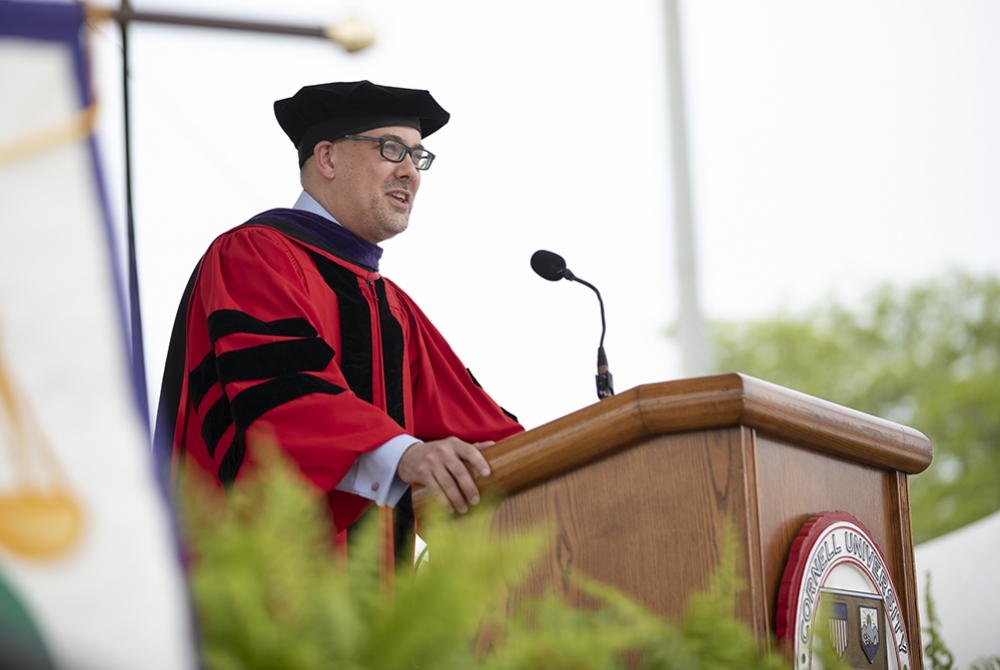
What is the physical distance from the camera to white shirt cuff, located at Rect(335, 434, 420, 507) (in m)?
2.07

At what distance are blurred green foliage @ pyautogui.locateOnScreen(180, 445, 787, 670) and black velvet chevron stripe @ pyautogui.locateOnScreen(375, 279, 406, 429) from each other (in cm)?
192

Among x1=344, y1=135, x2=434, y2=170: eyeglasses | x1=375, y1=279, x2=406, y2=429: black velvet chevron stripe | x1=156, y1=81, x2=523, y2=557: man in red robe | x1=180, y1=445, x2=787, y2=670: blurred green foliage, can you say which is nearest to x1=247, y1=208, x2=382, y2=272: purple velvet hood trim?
x1=156, y1=81, x2=523, y2=557: man in red robe

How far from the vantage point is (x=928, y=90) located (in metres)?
11.7

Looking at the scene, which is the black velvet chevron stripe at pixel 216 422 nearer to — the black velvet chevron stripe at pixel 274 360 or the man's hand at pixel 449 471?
the black velvet chevron stripe at pixel 274 360

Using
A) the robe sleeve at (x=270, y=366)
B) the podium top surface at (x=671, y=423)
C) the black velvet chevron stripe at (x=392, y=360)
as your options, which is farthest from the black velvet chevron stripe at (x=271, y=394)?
the black velvet chevron stripe at (x=392, y=360)

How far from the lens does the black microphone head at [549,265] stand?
2566 mm

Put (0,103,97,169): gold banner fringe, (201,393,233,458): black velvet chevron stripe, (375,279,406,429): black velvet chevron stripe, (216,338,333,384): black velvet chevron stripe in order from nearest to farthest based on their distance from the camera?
(0,103,97,169): gold banner fringe → (216,338,333,384): black velvet chevron stripe → (201,393,233,458): black velvet chevron stripe → (375,279,406,429): black velvet chevron stripe

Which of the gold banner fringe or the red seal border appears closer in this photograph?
the gold banner fringe

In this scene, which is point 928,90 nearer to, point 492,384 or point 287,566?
point 492,384

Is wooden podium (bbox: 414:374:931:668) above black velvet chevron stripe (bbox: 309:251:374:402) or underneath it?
underneath

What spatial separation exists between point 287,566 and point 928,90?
40.1 ft

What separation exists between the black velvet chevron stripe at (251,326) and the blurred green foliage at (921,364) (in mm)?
13835

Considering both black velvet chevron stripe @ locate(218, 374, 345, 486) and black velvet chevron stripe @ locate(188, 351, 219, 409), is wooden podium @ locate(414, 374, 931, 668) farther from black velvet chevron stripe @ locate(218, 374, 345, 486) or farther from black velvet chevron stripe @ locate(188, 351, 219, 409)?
black velvet chevron stripe @ locate(188, 351, 219, 409)

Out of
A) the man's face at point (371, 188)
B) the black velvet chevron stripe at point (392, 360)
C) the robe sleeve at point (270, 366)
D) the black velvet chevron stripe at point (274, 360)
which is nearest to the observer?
the robe sleeve at point (270, 366)
